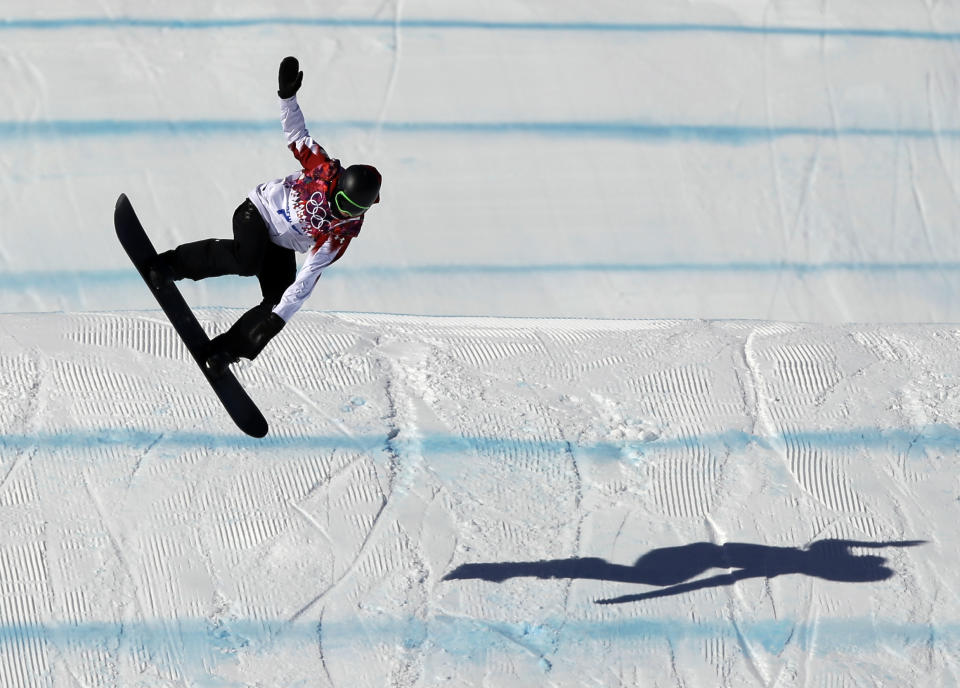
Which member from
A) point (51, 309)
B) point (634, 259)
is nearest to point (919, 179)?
point (634, 259)

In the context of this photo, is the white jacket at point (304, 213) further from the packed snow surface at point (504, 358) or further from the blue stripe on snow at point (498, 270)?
the blue stripe on snow at point (498, 270)

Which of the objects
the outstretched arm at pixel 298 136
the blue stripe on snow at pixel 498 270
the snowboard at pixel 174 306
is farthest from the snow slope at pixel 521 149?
the outstretched arm at pixel 298 136

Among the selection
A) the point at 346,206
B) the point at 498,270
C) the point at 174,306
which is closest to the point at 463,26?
the point at 498,270

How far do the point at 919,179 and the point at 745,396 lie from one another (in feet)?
6.75

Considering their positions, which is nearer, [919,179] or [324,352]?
[324,352]

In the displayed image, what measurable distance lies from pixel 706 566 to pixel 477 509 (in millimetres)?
816

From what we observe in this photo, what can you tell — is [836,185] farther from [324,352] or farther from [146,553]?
[146,553]

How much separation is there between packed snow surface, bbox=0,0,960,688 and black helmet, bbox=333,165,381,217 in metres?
1.26

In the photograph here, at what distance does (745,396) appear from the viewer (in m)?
4.66

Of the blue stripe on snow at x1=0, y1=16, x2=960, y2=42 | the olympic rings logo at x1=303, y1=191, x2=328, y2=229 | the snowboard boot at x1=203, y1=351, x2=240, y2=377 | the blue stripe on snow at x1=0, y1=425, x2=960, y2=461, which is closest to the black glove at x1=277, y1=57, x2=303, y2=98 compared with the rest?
the olympic rings logo at x1=303, y1=191, x2=328, y2=229

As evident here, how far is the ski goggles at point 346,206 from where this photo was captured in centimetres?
325

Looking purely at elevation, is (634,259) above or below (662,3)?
below

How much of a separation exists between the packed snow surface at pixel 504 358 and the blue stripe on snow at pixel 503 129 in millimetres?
21

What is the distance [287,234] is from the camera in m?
3.50
